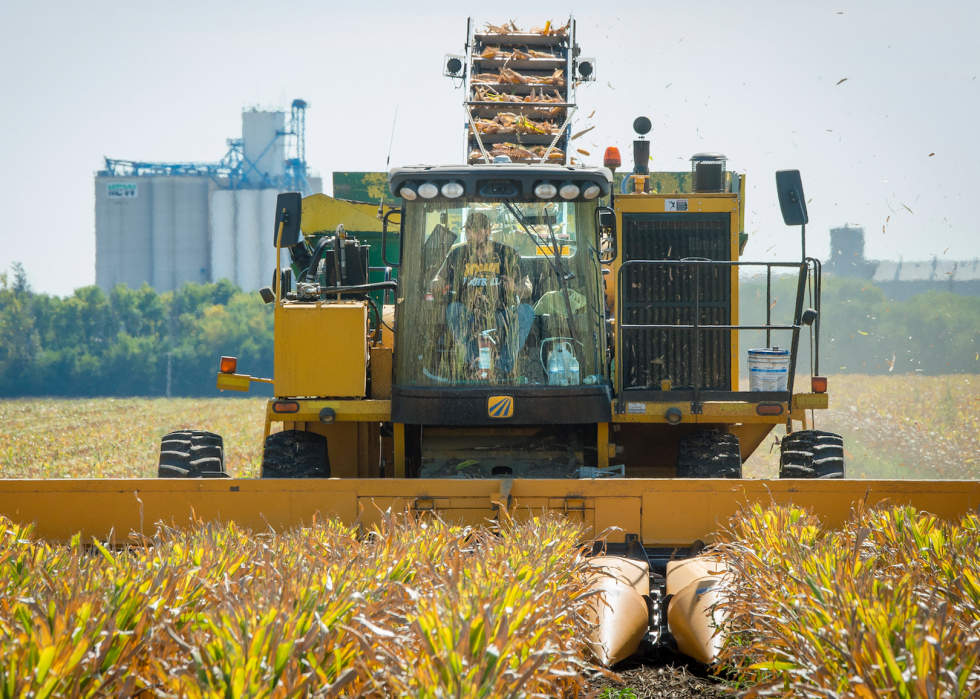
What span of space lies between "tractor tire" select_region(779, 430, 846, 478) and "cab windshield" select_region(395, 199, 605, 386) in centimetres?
174

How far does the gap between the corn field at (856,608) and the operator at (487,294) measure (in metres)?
2.06

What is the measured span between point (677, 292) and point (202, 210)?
69.5 m

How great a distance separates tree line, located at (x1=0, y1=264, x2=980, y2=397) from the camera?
4500 centimetres

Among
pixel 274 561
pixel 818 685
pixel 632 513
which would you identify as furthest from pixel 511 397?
pixel 818 685

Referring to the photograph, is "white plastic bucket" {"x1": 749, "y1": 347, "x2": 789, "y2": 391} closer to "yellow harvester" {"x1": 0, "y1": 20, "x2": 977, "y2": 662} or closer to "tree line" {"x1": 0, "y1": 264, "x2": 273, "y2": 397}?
"yellow harvester" {"x1": 0, "y1": 20, "x2": 977, "y2": 662}

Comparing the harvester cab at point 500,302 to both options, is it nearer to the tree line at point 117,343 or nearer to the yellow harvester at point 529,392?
the yellow harvester at point 529,392

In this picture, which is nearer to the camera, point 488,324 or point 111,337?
point 488,324

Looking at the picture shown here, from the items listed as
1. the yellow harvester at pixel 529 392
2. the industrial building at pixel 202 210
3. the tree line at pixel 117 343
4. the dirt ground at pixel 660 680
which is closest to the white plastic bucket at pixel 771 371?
the yellow harvester at pixel 529 392

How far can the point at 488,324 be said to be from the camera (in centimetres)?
627

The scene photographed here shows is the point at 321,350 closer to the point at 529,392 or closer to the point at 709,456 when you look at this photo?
the point at 529,392

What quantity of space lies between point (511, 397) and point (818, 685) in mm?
3532

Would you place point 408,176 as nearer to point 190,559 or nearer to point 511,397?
point 511,397

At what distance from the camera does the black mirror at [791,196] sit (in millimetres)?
6113

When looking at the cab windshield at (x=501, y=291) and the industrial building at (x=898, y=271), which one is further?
the industrial building at (x=898, y=271)
